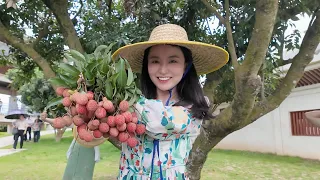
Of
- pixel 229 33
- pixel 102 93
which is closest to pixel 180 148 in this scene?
pixel 102 93

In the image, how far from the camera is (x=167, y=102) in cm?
148

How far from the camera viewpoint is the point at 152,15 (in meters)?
3.38

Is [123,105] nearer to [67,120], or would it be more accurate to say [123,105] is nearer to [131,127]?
[131,127]

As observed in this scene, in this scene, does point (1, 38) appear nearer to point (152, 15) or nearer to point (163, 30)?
point (152, 15)

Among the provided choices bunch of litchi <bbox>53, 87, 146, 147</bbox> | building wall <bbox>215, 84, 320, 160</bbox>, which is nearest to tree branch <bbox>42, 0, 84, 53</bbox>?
bunch of litchi <bbox>53, 87, 146, 147</bbox>

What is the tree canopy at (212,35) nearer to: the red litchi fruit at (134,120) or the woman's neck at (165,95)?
the woman's neck at (165,95)

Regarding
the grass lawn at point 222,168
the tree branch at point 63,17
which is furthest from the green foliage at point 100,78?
the grass lawn at point 222,168

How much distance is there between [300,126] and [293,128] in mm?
232

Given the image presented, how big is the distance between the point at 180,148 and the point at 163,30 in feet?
1.70

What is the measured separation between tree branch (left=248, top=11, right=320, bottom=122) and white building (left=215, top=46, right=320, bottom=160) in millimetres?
4064

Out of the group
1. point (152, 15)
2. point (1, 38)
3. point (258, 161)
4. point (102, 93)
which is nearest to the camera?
point (102, 93)

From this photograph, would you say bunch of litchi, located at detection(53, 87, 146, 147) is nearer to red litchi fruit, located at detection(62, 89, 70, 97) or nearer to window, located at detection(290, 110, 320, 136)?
red litchi fruit, located at detection(62, 89, 70, 97)

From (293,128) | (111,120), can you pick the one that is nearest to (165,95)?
(111,120)

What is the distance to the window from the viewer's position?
7641 millimetres
